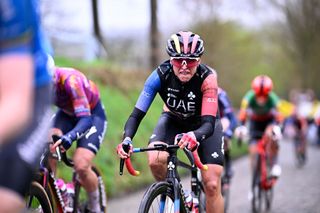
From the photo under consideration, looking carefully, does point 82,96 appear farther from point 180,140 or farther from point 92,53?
point 92,53

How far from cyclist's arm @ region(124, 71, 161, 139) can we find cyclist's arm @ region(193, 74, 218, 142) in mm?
446

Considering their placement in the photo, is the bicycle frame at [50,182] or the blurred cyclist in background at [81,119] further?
the blurred cyclist in background at [81,119]

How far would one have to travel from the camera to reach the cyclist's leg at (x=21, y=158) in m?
2.22

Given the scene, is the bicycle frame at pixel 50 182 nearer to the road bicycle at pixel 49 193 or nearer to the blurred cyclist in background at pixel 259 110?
the road bicycle at pixel 49 193

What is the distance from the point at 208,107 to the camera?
5.54 meters

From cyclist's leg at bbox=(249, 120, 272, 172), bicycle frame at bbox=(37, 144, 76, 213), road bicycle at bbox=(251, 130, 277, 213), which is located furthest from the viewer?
cyclist's leg at bbox=(249, 120, 272, 172)

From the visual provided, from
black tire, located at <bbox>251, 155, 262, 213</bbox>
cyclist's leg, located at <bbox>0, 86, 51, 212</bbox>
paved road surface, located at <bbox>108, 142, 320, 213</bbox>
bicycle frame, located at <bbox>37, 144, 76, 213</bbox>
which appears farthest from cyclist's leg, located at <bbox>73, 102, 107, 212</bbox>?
cyclist's leg, located at <bbox>0, 86, 51, 212</bbox>

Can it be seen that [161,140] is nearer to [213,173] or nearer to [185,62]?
[213,173]

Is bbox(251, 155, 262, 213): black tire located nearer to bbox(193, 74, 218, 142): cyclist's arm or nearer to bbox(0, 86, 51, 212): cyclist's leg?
bbox(193, 74, 218, 142): cyclist's arm

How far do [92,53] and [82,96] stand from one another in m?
14.2

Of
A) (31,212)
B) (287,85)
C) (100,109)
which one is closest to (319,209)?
(100,109)

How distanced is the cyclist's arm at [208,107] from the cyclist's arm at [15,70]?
9.57ft

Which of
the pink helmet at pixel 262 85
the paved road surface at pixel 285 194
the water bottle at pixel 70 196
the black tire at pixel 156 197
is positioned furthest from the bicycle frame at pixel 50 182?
the pink helmet at pixel 262 85

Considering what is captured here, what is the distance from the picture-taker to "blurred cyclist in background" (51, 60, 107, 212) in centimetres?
622
